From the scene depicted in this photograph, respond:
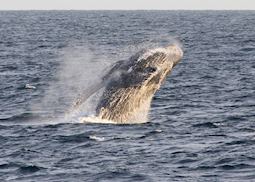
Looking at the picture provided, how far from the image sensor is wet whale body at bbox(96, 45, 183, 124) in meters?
31.0

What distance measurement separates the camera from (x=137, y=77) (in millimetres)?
31141

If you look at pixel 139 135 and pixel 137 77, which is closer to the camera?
pixel 137 77

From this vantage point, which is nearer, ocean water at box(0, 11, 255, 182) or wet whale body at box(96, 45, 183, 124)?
ocean water at box(0, 11, 255, 182)

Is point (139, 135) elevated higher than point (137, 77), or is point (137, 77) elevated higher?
point (137, 77)

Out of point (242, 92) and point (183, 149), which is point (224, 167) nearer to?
point (183, 149)

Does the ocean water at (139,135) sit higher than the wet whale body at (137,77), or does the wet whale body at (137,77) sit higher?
the wet whale body at (137,77)

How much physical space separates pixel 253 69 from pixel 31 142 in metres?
35.8

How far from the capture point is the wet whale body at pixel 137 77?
3100 centimetres

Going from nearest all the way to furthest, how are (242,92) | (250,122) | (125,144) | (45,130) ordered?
(125,144)
(45,130)
(250,122)
(242,92)

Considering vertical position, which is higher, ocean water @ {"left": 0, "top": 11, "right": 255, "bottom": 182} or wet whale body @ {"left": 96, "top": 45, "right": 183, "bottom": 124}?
wet whale body @ {"left": 96, "top": 45, "right": 183, "bottom": 124}

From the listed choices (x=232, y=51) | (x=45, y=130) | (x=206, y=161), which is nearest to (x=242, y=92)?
(x=45, y=130)

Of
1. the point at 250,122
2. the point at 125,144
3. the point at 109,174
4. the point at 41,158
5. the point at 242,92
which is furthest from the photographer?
the point at 242,92

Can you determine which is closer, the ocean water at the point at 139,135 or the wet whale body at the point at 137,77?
the ocean water at the point at 139,135

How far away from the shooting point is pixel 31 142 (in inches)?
1262
